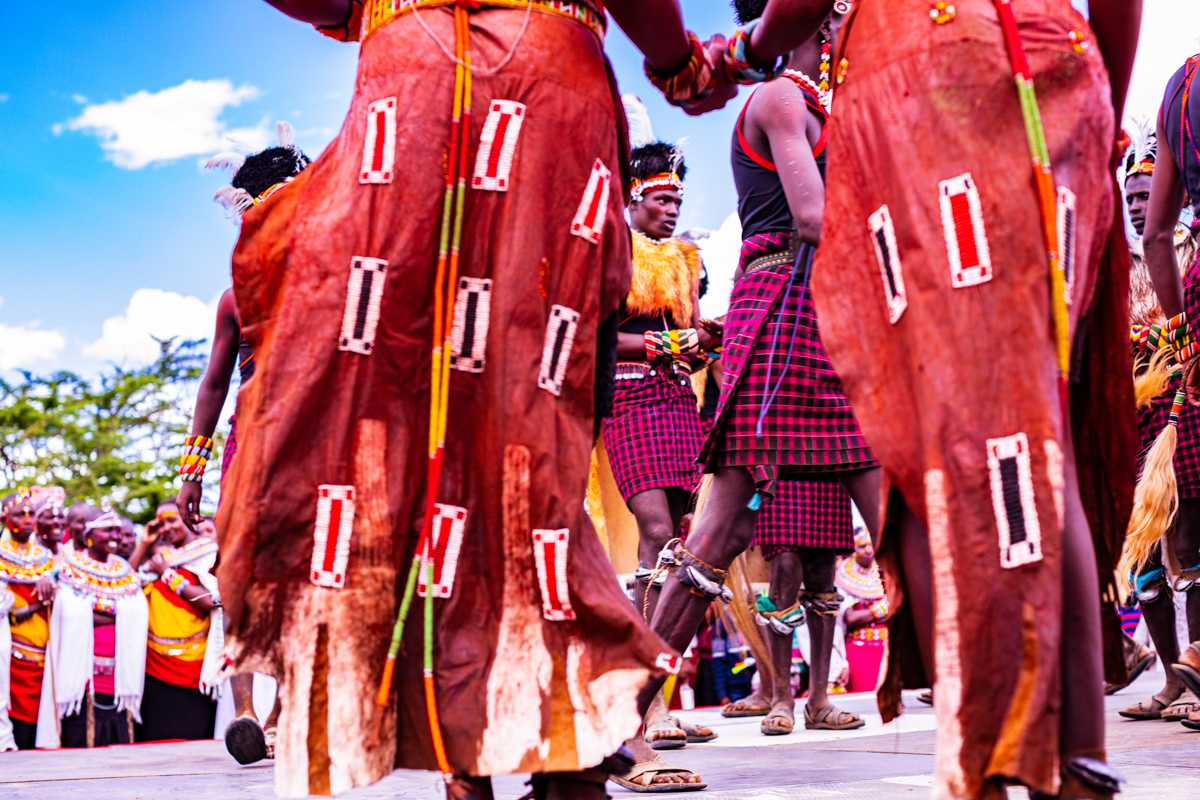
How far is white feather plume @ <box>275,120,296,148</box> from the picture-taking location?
4.91m

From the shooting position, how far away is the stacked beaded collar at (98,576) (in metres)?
6.85

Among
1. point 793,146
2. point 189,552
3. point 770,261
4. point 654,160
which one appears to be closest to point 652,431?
point 770,261

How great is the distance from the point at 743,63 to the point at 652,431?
2341 mm

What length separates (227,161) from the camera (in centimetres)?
489

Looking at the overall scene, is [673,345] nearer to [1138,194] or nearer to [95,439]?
[1138,194]

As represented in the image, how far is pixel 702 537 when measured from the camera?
10.1 ft

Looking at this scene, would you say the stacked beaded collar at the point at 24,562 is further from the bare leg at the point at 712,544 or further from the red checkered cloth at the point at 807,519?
the bare leg at the point at 712,544

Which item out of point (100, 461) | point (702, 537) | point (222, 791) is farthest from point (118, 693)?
point (100, 461)

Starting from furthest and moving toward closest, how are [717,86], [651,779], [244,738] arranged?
1. [244,738]
2. [651,779]
3. [717,86]

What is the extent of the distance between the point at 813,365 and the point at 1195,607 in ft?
7.02

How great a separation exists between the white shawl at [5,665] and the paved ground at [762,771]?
1.52 meters

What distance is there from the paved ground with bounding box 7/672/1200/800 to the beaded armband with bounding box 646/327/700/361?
56.4 inches

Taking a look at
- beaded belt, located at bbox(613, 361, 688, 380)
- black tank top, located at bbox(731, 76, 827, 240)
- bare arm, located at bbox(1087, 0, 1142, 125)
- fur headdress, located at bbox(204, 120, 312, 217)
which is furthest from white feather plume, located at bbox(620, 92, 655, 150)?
bare arm, located at bbox(1087, 0, 1142, 125)

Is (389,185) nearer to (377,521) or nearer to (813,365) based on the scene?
(377,521)
